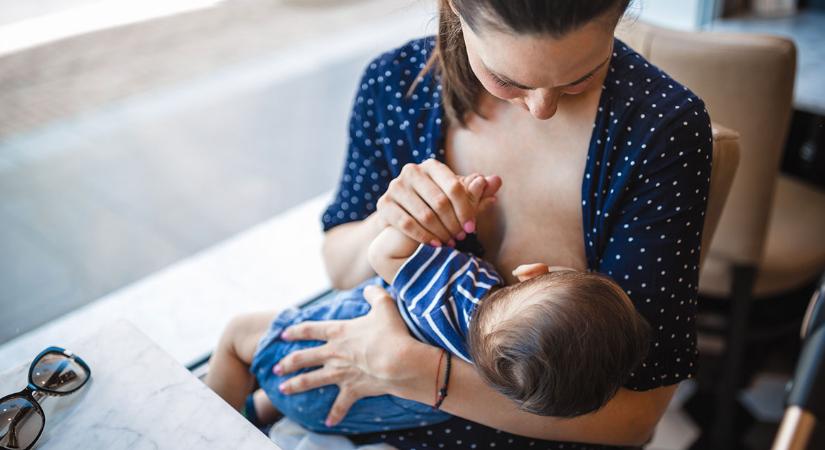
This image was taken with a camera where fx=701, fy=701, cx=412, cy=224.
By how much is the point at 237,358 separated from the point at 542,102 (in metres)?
0.68

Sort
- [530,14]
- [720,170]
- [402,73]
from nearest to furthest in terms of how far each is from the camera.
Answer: [530,14]
[720,170]
[402,73]

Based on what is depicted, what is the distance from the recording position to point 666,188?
938 mm

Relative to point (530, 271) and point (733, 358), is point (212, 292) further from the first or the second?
point (733, 358)

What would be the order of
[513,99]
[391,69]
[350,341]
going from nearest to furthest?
[513,99] → [350,341] → [391,69]

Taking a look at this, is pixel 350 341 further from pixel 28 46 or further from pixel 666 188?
pixel 28 46

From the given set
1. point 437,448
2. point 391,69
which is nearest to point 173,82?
point 391,69

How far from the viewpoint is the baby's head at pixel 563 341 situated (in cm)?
85

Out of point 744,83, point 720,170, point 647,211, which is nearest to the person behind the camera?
point 647,211

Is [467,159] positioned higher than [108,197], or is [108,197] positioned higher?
[467,159]

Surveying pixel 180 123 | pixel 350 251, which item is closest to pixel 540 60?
pixel 350 251

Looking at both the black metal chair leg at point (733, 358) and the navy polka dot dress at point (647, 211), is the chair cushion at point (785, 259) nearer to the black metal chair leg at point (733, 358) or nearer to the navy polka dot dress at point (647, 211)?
the black metal chair leg at point (733, 358)

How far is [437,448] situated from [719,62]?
1055mm

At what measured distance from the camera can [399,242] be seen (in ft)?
3.39

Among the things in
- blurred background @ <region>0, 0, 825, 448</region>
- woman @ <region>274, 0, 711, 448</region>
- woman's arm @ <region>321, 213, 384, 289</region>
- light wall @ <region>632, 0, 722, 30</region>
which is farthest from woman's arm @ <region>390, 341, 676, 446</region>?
light wall @ <region>632, 0, 722, 30</region>
